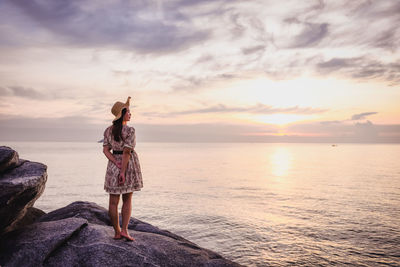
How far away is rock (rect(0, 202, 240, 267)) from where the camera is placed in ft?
23.9

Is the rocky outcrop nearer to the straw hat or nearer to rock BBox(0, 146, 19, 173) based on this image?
rock BBox(0, 146, 19, 173)

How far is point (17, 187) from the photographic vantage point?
732 cm

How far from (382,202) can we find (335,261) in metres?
17.8

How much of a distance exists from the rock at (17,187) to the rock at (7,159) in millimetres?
140

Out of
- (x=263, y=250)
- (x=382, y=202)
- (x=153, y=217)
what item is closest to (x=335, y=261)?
(x=263, y=250)

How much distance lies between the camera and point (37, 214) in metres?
12.3

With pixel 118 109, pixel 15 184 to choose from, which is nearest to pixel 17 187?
pixel 15 184

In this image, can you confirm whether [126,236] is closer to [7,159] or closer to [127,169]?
[127,169]

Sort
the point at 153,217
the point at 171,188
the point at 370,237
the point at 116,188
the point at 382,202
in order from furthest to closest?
the point at 171,188 < the point at 382,202 < the point at 153,217 < the point at 370,237 < the point at 116,188

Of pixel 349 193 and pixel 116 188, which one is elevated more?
pixel 116 188

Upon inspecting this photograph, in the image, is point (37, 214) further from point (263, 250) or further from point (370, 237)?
point (370, 237)

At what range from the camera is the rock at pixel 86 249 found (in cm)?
727

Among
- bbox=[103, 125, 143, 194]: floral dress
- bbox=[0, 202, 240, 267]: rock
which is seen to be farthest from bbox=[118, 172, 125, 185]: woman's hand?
bbox=[0, 202, 240, 267]: rock

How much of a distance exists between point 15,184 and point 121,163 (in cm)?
265
